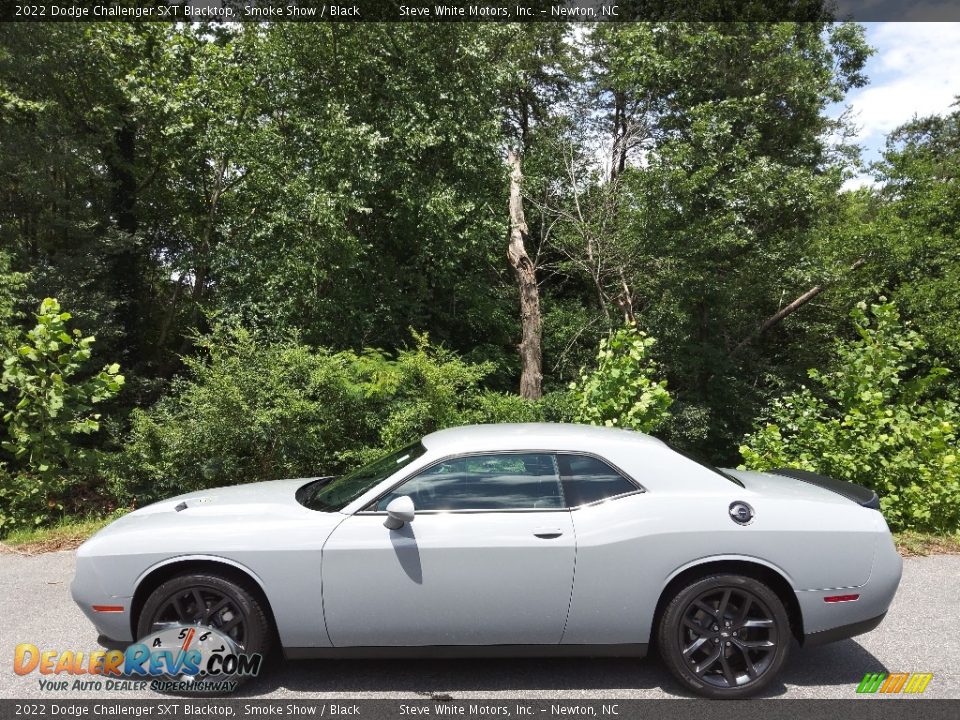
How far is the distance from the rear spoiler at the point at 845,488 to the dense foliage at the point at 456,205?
498 centimetres

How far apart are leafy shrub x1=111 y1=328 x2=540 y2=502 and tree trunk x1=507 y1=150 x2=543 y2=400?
6.52 m

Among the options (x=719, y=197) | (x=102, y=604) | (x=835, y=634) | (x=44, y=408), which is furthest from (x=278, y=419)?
(x=719, y=197)

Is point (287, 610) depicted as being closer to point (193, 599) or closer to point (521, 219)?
point (193, 599)

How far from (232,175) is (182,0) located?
4129mm

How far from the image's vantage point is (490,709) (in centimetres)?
347

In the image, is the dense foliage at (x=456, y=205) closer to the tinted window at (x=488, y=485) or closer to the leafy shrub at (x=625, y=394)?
the leafy shrub at (x=625, y=394)

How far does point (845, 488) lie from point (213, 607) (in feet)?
12.4

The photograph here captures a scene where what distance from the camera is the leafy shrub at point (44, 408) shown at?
6.98m

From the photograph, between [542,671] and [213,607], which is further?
[542,671]

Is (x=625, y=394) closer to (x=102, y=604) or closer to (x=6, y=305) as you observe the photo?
(x=102, y=604)

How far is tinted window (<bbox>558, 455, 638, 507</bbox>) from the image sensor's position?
376 centimetres

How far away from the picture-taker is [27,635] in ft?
14.2

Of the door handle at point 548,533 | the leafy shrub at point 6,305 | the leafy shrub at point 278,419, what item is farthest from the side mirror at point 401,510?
the leafy shrub at point 6,305

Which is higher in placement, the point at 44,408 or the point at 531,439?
the point at 531,439
